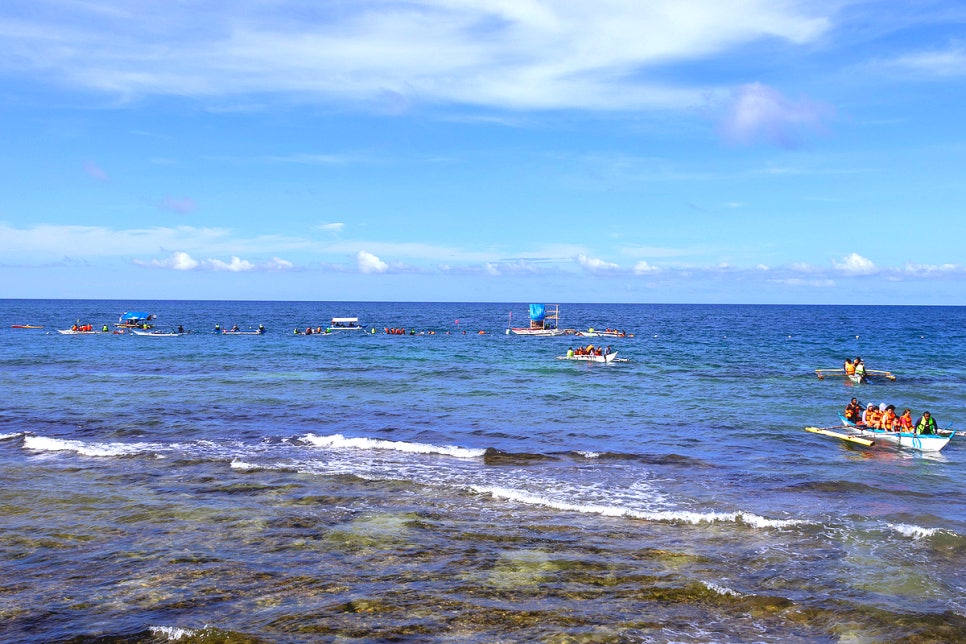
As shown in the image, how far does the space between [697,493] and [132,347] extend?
57.4 m

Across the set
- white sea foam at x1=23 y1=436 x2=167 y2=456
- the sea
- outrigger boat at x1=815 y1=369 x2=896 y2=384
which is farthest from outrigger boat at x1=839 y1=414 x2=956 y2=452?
white sea foam at x1=23 y1=436 x2=167 y2=456

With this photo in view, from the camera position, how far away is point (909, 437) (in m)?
24.5

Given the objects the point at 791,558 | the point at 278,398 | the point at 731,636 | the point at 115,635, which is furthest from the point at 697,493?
the point at 278,398

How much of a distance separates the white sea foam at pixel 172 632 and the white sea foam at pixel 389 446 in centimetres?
1247

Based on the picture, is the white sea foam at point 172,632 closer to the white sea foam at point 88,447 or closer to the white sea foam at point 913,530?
the white sea foam at point 88,447

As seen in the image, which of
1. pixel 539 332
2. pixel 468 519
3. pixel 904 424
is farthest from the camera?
pixel 539 332

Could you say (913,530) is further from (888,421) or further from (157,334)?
(157,334)

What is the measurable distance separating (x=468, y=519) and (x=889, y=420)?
17824mm

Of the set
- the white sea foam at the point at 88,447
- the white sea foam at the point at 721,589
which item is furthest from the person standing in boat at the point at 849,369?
the white sea foam at the point at 88,447

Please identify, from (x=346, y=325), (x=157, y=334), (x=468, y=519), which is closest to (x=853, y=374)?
(x=468, y=519)

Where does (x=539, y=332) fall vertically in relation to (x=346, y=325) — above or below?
below

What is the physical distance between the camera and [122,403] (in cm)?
3200

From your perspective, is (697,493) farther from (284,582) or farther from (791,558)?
(284,582)

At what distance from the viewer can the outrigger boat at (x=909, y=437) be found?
23906mm
